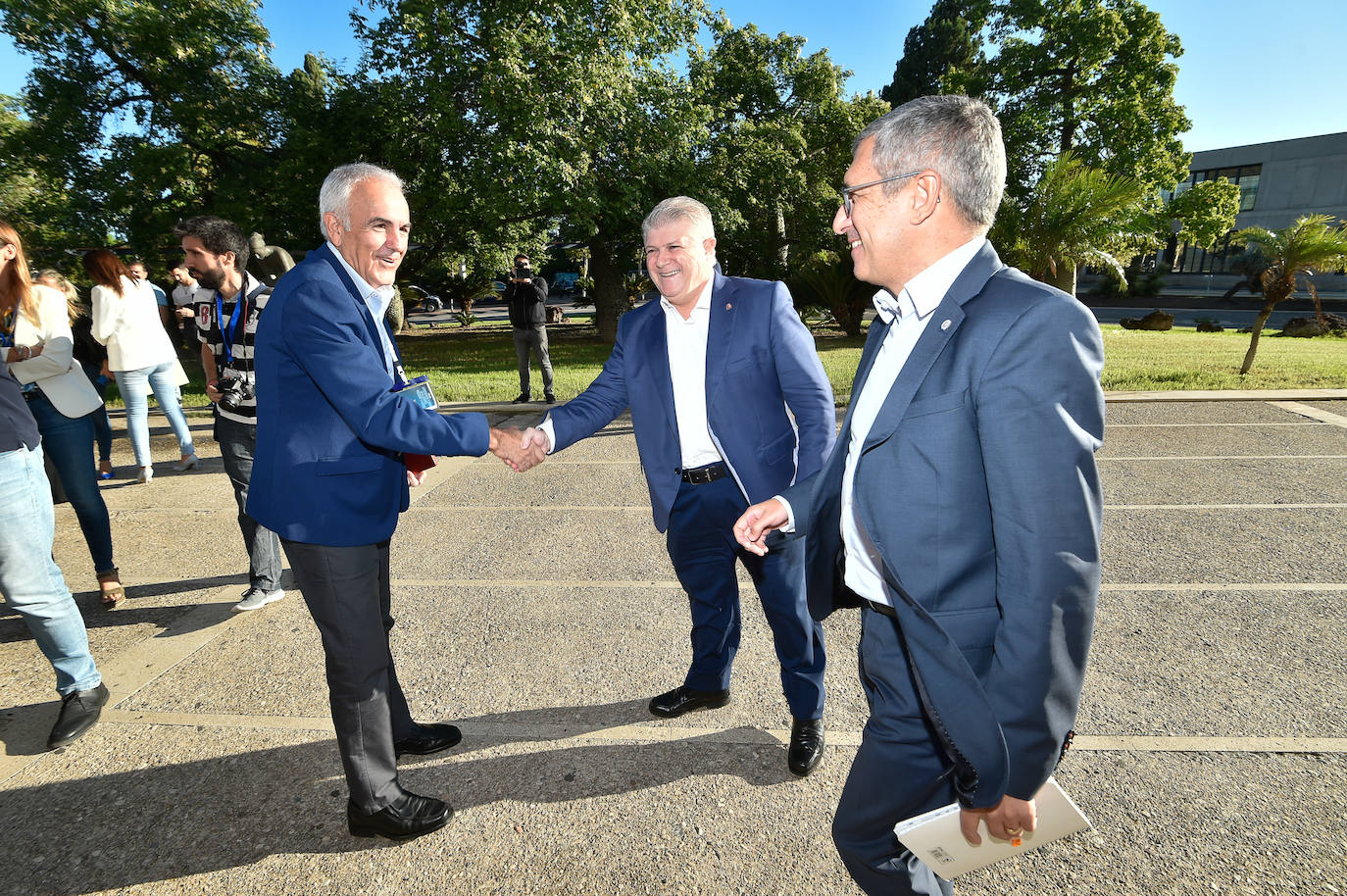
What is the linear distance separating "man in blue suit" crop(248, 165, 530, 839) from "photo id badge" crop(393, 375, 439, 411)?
0.17ft

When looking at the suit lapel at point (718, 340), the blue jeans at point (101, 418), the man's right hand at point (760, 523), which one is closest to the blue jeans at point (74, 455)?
the blue jeans at point (101, 418)

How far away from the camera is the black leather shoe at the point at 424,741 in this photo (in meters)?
3.24

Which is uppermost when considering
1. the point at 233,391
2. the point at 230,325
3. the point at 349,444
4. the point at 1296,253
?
the point at 1296,253

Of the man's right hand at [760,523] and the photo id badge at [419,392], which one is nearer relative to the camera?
the man's right hand at [760,523]

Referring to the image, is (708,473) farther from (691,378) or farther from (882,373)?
(882,373)

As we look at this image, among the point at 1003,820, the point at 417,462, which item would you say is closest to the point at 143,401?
the point at 417,462

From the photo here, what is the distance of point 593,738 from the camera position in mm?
3320

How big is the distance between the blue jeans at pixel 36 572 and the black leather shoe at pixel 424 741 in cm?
161

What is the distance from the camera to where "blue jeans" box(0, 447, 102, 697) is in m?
3.12

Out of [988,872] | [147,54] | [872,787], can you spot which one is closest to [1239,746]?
[988,872]

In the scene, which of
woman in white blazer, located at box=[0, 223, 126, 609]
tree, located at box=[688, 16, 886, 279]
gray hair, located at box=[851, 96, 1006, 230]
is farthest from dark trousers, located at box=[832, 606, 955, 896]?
tree, located at box=[688, 16, 886, 279]

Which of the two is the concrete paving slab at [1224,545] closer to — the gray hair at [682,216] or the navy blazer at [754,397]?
the navy blazer at [754,397]

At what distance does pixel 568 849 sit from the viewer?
2643 mm

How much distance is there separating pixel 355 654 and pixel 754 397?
1.79 metres
